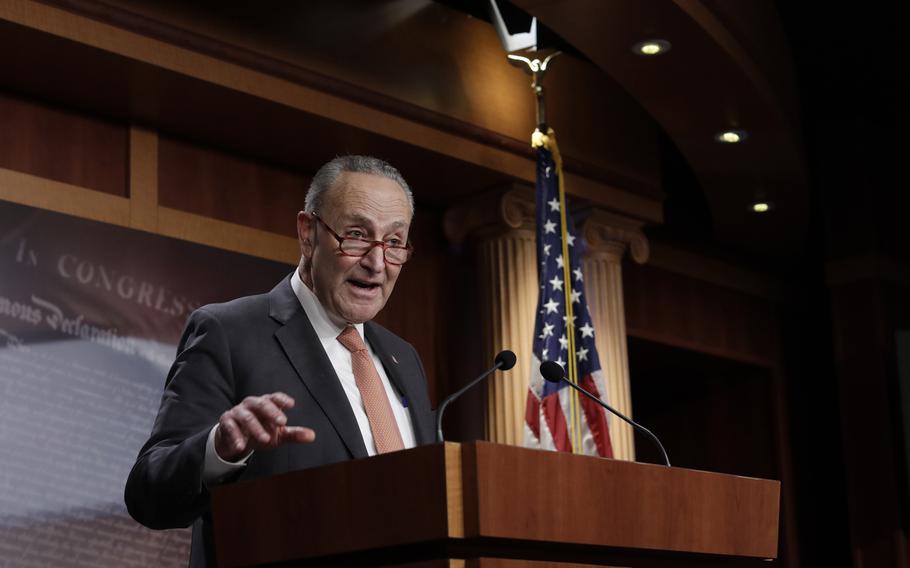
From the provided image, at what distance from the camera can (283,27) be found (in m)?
5.48

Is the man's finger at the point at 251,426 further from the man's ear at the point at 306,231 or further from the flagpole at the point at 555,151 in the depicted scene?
the flagpole at the point at 555,151

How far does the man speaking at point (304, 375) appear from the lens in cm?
213

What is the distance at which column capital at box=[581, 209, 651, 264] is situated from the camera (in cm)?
691

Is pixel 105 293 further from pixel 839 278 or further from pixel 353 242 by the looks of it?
pixel 839 278

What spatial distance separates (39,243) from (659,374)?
527cm

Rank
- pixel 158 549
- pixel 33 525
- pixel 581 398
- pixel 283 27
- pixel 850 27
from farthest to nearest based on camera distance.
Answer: pixel 850 27 < pixel 581 398 < pixel 283 27 < pixel 158 549 < pixel 33 525

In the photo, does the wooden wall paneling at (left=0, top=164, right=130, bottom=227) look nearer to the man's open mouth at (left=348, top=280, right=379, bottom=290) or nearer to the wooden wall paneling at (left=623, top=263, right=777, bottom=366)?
the man's open mouth at (left=348, top=280, right=379, bottom=290)

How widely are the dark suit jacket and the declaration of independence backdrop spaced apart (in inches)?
103

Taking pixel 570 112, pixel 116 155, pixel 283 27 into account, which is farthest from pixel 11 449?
pixel 570 112

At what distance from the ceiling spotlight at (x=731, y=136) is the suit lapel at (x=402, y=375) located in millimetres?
4363

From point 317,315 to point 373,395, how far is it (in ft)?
0.75

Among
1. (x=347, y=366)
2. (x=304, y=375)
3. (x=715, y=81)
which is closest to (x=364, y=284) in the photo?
(x=347, y=366)

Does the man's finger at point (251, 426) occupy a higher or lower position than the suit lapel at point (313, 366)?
lower

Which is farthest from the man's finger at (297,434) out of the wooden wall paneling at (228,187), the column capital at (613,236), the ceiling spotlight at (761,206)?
the ceiling spotlight at (761,206)
